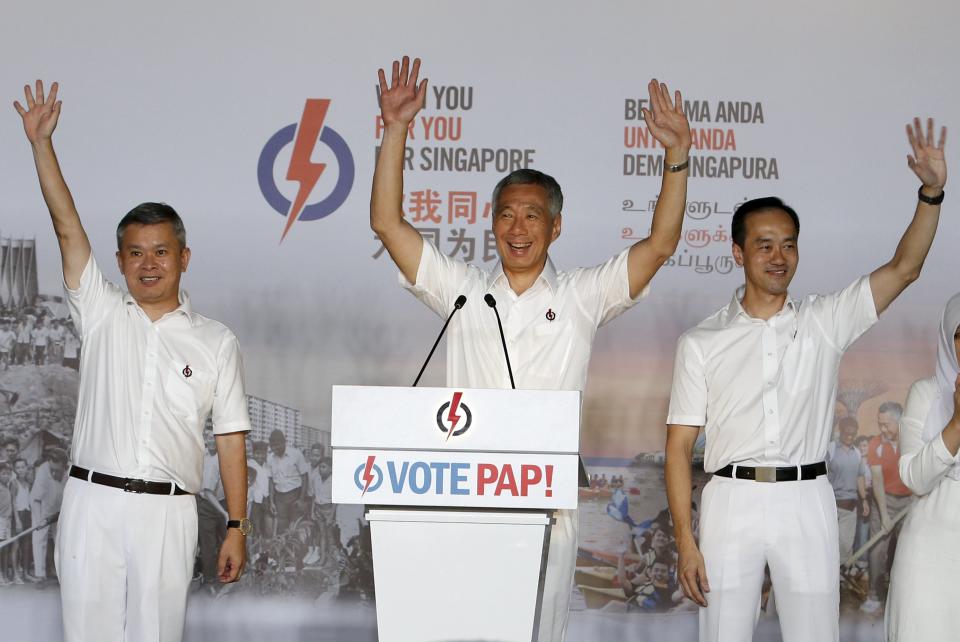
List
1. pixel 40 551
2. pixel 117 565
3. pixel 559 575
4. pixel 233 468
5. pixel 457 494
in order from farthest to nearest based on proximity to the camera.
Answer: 1. pixel 40 551
2. pixel 233 468
3. pixel 117 565
4. pixel 559 575
5. pixel 457 494

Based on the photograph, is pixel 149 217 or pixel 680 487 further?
pixel 149 217

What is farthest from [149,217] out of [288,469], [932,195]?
[932,195]

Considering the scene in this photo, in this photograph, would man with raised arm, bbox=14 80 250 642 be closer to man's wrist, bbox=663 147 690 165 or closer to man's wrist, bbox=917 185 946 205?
man's wrist, bbox=663 147 690 165

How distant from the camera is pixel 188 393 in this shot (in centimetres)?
324

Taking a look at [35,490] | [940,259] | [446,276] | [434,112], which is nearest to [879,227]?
[940,259]

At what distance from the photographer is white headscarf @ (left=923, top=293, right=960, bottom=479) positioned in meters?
3.00

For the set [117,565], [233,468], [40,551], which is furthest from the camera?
[40,551]

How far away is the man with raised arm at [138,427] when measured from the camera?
10.0 feet

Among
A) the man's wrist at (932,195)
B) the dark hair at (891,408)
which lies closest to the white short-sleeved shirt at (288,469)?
the dark hair at (891,408)

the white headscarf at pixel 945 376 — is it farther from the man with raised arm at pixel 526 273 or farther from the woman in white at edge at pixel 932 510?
the man with raised arm at pixel 526 273

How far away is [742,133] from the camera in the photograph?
460 cm

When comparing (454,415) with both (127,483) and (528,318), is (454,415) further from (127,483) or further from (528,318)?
(127,483)

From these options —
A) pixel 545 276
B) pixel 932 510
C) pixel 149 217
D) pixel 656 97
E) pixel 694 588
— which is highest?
pixel 656 97

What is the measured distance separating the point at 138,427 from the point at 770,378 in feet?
5.88
